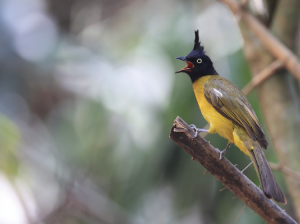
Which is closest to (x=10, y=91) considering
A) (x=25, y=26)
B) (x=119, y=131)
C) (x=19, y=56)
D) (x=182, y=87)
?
(x=19, y=56)

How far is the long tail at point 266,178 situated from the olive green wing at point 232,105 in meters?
0.10

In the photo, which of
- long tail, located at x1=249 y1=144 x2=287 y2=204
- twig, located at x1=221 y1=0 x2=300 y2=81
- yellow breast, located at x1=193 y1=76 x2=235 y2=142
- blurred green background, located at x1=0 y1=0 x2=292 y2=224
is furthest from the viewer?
blurred green background, located at x1=0 y1=0 x2=292 y2=224

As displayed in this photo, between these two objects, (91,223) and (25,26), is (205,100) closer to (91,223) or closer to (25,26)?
(91,223)

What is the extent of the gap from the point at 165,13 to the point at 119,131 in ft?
7.95

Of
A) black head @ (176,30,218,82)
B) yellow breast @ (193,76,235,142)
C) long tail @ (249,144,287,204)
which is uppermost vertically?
black head @ (176,30,218,82)

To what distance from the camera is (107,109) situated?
5637 mm

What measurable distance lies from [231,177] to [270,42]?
229 cm

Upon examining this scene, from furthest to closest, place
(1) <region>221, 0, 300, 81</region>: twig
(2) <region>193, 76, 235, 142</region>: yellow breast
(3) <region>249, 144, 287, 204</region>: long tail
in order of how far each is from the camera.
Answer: (1) <region>221, 0, 300, 81</region>: twig
(2) <region>193, 76, 235, 142</region>: yellow breast
(3) <region>249, 144, 287, 204</region>: long tail

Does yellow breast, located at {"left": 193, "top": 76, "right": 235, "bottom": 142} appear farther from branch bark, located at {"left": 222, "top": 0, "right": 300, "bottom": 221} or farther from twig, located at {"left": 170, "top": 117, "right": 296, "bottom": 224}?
branch bark, located at {"left": 222, "top": 0, "right": 300, "bottom": 221}

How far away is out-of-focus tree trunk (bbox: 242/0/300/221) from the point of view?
374 centimetres

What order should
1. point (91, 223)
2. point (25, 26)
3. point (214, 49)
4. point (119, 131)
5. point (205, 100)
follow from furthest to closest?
1. point (25, 26)
2. point (91, 223)
3. point (119, 131)
4. point (214, 49)
5. point (205, 100)

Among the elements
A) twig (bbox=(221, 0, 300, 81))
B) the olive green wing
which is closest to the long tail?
the olive green wing

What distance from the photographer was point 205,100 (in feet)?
10.5

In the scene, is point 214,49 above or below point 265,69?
above
